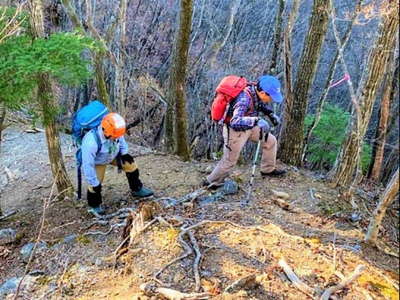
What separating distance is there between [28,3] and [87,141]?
6.11 feet

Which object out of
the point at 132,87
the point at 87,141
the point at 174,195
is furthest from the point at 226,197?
the point at 132,87

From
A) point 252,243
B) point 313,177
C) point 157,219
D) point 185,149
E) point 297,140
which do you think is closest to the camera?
point 252,243

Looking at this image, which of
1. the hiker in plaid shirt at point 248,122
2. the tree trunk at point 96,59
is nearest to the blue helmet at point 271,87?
the hiker in plaid shirt at point 248,122

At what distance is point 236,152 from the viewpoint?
607cm

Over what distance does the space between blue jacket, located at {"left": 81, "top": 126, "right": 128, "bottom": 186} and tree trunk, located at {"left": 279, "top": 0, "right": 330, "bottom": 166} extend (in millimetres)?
2954

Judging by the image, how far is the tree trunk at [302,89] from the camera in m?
6.85

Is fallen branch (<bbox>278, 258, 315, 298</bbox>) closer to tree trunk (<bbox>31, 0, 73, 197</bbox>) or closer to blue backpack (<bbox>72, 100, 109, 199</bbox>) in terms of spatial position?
tree trunk (<bbox>31, 0, 73, 197</bbox>)

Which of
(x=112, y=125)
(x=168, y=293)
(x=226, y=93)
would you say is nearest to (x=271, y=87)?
(x=226, y=93)

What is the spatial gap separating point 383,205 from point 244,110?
7.59 ft

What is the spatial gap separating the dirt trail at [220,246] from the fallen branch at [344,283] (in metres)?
0.05

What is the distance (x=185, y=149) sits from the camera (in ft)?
27.7

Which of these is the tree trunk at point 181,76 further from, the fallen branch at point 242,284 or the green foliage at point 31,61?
the fallen branch at point 242,284

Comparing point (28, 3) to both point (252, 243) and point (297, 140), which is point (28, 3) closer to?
point (252, 243)

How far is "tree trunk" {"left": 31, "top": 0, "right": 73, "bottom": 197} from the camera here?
5.55 m
